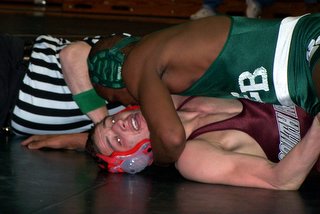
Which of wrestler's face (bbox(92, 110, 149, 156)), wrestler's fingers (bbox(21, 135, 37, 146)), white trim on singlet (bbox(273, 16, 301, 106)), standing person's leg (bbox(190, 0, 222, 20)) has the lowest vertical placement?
standing person's leg (bbox(190, 0, 222, 20))

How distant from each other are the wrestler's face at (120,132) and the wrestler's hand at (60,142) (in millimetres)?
291

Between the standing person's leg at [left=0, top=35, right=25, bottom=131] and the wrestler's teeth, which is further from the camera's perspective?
the standing person's leg at [left=0, top=35, right=25, bottom=131]

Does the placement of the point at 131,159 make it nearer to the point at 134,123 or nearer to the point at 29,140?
the point at 134,123

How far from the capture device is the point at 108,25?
6.71m

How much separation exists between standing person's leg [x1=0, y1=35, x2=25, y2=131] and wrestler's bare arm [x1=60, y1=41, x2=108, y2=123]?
0.78 ft

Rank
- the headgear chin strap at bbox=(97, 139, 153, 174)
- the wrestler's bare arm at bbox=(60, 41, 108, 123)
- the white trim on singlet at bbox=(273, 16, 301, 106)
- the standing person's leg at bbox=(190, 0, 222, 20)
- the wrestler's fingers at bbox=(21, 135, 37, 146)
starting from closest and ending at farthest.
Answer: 1. the white trim on singlet at bbox=(273, 16, 301, 106)
2. the headgear chin strap at bbox=(97, 139, 153, 174)
3. the wrestler's bare arm at bbox=(60, 41, 108, 123)
4. the wrestler's fingers at bbox=(21, 135, 37, 146)
5. the standing person's leg at bbox=(190, 0, 222, 20)

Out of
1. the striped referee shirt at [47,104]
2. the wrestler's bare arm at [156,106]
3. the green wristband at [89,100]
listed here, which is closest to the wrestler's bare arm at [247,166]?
the wrestler's bare arm at [156,106]

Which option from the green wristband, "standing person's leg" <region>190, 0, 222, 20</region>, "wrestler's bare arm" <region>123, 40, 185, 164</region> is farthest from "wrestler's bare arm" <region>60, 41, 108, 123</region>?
"standing person's leg" <region>190, 0, 222, 20</region>

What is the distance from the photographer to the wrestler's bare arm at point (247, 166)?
241 cm

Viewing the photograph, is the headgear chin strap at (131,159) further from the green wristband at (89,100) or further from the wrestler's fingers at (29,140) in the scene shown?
the wrestler's fingers at (29,140)

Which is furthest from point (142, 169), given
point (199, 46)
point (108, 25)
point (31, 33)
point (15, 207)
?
point (108, 25)

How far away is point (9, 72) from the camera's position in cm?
321

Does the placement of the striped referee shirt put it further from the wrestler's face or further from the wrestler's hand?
the wrestler's face

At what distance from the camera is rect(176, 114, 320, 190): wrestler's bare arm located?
7.91 feet
